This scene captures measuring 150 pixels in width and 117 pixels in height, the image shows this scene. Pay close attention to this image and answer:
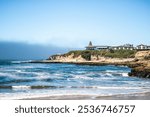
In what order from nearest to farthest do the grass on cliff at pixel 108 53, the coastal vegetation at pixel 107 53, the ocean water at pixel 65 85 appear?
the ocean water at pixel 65 85 < the grass on cliff at pixel 108 53 < the coastal vegetation at pixel 107 53

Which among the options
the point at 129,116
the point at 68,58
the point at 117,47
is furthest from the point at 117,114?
the point at 117,47

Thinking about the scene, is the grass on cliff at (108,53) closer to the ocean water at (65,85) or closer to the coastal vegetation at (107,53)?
the coastal vegetation at (107,53)

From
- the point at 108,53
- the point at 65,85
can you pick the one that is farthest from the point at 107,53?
the point at 65,85

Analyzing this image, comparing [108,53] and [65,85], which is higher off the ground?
[108,53]

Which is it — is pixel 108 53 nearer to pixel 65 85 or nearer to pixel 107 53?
pixel 107 53

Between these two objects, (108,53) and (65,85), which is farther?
(108,53)

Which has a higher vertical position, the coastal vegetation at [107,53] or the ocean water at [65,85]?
the coastal vegetation at [107,53]

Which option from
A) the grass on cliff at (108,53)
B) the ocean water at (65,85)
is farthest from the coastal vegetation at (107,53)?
the ocean water at (65,85)

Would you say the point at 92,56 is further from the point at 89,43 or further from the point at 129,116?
the point at 129,116

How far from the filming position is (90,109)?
8.52 meters

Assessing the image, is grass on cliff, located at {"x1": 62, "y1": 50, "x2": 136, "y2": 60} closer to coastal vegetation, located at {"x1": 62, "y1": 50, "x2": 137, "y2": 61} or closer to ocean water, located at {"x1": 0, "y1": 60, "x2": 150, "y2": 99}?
coastal vegetation, located at {"x1": 62, "y1": 50, "x2": 137, "y2": 61}

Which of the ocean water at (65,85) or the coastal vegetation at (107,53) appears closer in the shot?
the ocean water at (65,85)

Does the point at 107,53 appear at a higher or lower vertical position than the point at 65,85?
higher

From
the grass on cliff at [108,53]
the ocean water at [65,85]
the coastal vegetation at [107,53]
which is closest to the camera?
the ocean water at [65,85]
